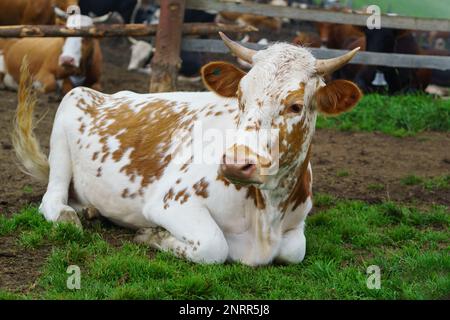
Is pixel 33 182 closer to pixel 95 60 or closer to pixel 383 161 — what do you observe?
pixel 383 161

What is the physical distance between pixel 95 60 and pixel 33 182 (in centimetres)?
496

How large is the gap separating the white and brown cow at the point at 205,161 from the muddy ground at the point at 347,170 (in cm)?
37

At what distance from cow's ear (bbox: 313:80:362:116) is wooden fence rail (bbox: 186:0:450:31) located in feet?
17.9

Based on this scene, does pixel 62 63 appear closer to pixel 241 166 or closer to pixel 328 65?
pixel 328 65

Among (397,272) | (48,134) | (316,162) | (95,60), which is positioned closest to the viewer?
(397,272)

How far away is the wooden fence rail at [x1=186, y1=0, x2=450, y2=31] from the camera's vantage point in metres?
10.7

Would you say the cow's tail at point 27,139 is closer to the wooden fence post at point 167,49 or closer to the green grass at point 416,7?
the wooden fence post at point 167,49

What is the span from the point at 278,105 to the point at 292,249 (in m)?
1.00

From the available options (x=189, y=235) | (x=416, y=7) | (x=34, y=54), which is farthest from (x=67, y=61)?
(x=416, y=7)

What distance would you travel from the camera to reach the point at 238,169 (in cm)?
470

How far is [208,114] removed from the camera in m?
6.14

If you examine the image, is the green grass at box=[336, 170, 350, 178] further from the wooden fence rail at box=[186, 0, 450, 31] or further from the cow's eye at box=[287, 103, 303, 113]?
the wooden fence rail at box=[186, 0, 450, 31]

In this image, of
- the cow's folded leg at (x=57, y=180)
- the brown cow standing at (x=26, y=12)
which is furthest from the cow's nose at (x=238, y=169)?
the brown cow standing at (x=26, y=12)
